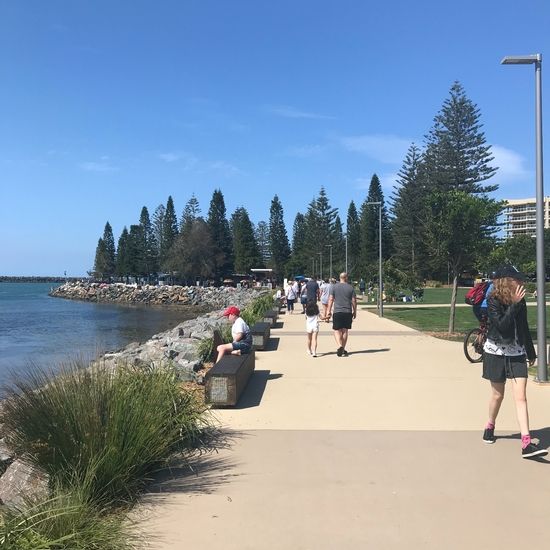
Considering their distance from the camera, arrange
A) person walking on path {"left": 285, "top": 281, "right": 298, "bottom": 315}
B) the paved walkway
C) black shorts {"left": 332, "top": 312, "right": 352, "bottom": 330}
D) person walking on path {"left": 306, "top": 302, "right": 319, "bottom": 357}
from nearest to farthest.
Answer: the paved walkway, black shorts {"left": 332, "top": 312, "right": 352, "bottom": 330}, person walking on path {"left": 306, "top": 302, "right": 319, "bottom": 357}, person walking on path {"left": 285, "top": 281, "right": 298, "bottom": 315}

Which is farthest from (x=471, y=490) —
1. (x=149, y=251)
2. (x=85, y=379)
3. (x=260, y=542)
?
(x=149, y=251)

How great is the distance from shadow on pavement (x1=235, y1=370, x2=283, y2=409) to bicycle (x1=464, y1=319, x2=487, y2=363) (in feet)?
12.0

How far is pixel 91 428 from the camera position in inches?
169

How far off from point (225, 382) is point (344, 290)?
4918 millimetres

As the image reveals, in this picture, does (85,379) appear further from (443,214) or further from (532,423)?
(443,214)

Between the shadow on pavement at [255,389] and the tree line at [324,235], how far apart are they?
21.0 meters

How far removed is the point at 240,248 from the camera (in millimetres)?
98000

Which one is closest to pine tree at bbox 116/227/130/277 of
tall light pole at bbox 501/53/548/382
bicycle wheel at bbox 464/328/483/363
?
bicycle wheel at bbox 464/328/483/363

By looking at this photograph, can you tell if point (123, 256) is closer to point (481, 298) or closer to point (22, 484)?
point (481, 298)

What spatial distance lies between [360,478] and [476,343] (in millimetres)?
6421

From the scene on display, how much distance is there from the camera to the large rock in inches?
154

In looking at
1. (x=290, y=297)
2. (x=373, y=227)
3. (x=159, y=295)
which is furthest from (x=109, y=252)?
(x=290, y=297)

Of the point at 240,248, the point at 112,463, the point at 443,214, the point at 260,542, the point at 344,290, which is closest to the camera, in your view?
the point at 260,542

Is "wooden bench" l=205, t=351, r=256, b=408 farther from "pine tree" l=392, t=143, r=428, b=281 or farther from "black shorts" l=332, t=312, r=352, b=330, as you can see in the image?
"pine tree" l=392, t=143, r=428, b=281
